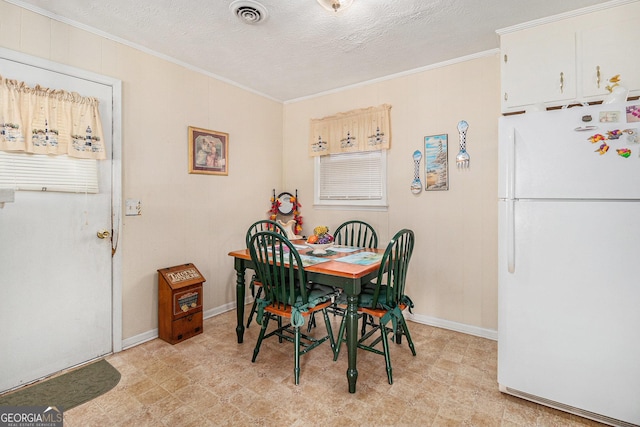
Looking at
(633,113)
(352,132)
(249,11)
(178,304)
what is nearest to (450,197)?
(352,132)

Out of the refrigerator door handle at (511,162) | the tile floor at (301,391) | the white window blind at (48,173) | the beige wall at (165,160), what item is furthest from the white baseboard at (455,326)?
the white window blind at (48,173)

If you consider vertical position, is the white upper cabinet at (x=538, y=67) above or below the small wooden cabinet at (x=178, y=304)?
above

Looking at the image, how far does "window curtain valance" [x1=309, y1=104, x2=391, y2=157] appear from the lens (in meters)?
3.26

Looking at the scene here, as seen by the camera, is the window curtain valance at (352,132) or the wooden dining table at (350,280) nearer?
the wooden dining table at (350,280)

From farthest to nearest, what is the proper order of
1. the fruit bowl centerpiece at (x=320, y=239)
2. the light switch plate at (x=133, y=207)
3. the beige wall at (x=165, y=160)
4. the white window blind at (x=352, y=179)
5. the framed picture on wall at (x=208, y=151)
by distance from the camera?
the white window blind at (x=352, y=179) → the framed picture on wall at (x=208, y=151) → the fruit bowl centerpiece at (x=320, y=239) → the light switch plate at (x=133, y=207) → the beige wall at (x=165, y=160)

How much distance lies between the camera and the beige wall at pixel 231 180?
257cm

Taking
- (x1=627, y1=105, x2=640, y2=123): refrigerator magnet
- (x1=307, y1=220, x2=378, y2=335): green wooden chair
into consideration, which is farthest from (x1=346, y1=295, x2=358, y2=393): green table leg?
(x1=627, y1=105, x2=640, y2=123): refrigerator magnet

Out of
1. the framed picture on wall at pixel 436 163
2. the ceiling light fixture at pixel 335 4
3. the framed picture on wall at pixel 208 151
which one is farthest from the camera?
the framed picture on wall at pixel 208 151

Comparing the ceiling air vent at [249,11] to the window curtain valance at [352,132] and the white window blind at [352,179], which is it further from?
the white window blind at [352,179]

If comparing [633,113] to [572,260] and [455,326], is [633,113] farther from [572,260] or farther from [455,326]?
Result: [455,326]

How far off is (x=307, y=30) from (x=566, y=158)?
1995 millimetres

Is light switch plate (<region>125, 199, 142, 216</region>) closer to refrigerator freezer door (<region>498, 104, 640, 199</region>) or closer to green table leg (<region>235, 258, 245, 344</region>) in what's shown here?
green table leg (<region>235, 258, 245, 344</region>)

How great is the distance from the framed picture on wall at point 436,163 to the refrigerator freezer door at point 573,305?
1.12m

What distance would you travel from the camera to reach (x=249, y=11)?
6.91ft
